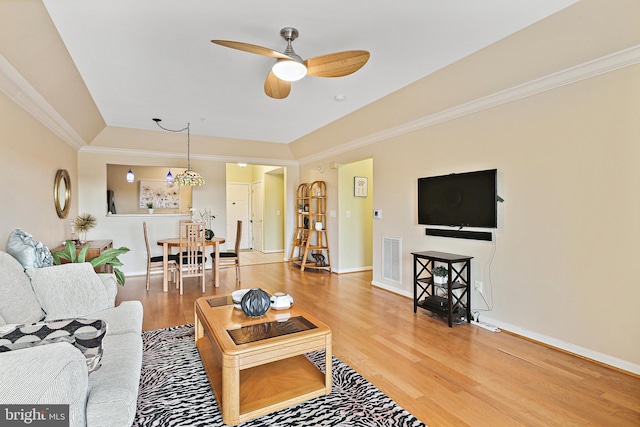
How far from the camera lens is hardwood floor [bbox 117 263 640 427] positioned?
190 cm

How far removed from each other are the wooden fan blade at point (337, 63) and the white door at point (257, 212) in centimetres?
656

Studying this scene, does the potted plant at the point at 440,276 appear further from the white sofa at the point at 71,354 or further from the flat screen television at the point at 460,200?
the white sofa at the point at 71,354

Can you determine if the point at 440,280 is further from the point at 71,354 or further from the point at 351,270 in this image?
the point at 71,354

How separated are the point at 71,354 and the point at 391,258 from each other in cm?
399

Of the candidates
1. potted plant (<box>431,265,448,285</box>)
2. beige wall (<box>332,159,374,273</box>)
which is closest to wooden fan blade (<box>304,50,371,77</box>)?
potted plant (<box>431,265,448,285</box>)

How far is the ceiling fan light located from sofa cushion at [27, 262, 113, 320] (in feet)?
7.14

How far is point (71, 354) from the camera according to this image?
1.14m

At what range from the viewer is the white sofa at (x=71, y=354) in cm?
101

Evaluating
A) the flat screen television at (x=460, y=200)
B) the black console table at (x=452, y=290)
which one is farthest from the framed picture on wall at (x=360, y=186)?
the black console table at (x=452, y=290)

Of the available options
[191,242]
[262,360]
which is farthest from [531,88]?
[191,242]

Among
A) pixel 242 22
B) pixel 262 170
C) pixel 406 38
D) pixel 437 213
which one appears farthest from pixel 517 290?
pixel 262 170

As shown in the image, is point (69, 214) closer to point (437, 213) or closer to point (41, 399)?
point (41, 399)

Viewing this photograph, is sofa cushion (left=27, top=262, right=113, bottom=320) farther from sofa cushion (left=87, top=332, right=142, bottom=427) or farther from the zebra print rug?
sofa cushion (left=87, top=332, right=142, bottom=427)

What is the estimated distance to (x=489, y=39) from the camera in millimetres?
2602
